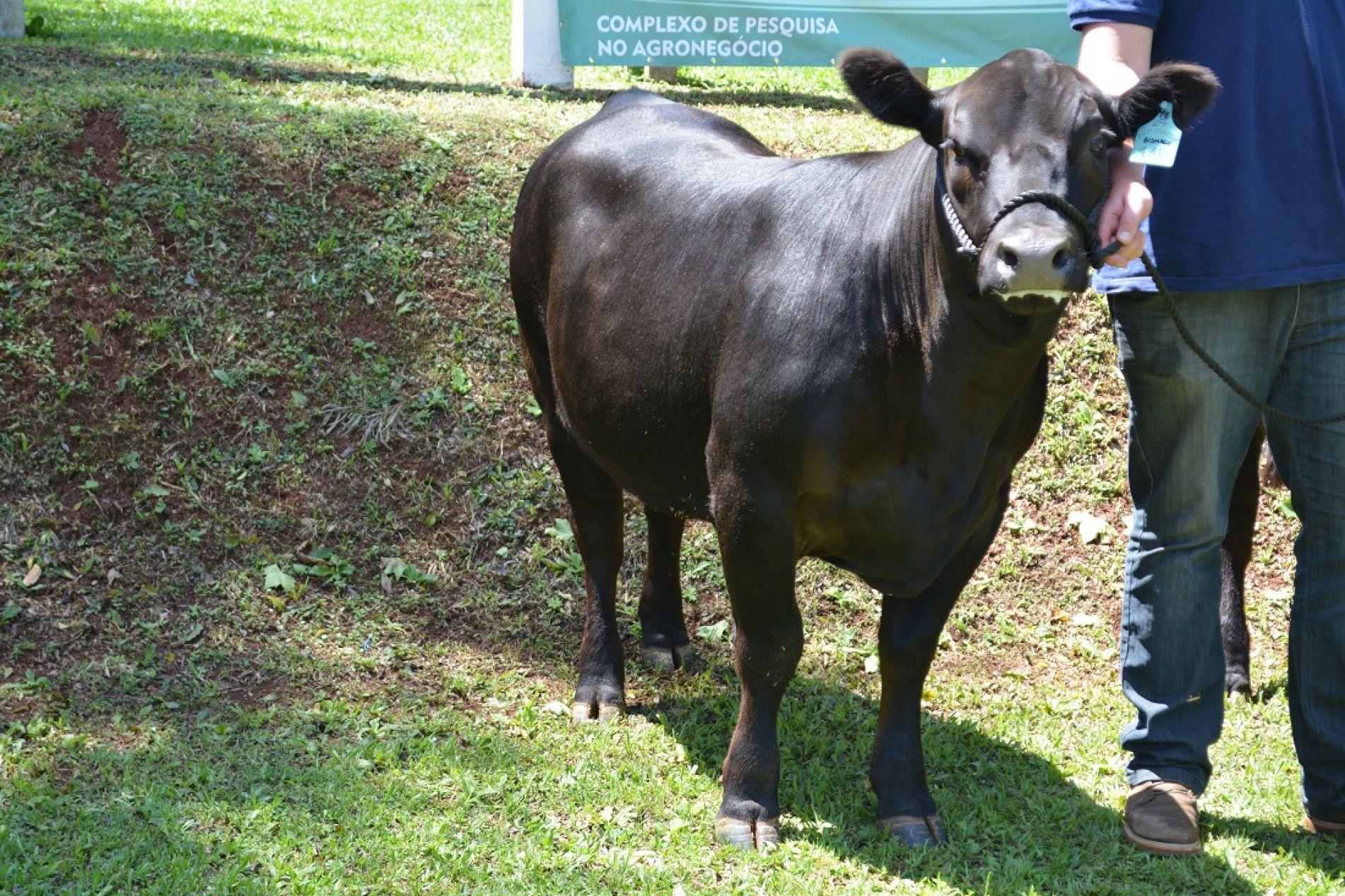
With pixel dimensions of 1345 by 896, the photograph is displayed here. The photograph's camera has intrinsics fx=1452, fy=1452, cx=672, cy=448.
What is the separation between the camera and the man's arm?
3.48 m

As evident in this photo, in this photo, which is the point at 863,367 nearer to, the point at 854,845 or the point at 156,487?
the point at 854,845

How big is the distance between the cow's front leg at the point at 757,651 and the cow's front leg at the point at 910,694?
0.31 metres

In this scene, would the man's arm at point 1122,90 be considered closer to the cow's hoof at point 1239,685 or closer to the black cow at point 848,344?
the black cow at point 848,344

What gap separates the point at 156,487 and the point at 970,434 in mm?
3495

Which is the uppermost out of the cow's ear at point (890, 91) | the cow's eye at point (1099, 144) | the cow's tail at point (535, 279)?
the cow's ear at point (890, 91)

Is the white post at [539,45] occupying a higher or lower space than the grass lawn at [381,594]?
higher

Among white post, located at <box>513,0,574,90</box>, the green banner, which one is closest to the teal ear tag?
the green banner

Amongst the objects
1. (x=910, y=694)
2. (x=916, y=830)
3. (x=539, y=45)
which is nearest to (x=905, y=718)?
(x=910, y=694)

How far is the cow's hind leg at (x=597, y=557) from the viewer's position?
5.12 m

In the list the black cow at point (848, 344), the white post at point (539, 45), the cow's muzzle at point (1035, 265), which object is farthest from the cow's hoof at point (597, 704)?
the white post at point (539, 45)

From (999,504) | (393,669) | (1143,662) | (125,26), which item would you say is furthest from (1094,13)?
(125,26)

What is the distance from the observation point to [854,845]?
423 cm

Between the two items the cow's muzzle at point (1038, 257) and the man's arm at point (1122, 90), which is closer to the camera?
the cow's muzzle at point (1038, 257)

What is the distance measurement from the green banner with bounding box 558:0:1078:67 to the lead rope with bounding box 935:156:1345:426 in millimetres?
Result: 5804
